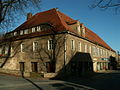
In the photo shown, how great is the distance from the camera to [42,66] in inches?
948

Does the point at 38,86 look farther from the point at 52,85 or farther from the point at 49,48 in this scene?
the point at 49,48

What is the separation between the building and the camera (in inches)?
886

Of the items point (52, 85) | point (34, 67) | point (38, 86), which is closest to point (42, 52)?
point (34, 67)

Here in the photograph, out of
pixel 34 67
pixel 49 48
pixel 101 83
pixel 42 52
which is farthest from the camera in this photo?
pixel 34 67

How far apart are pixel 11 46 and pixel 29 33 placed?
17.6ft

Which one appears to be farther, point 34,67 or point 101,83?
point 34,67

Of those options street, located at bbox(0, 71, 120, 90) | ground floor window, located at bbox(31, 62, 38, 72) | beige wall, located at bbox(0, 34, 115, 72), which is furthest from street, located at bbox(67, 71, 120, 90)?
ground floor window, located at bbox(31, 62, 38, 72)

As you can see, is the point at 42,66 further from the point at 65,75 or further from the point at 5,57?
the point at 5,57

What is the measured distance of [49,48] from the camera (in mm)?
23781

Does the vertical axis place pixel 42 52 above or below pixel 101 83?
above

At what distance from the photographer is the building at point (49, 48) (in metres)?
22.5

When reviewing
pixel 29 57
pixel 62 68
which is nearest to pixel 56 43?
pixel 62 68

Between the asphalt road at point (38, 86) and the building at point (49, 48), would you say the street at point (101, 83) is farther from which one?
the building at point (49, 48)

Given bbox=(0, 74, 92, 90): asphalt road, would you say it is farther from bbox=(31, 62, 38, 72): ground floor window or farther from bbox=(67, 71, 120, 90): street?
bbox=(31, 62, 38, 72): ground floor window
